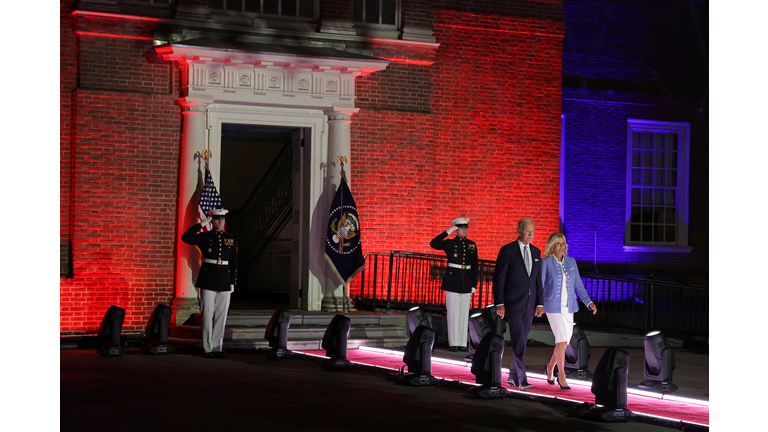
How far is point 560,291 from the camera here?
30.9 feet

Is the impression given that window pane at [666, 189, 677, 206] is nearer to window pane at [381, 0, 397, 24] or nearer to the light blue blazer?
window pane at [381, 0, 397, 24]

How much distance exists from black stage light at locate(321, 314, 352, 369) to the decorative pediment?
4644 millimetres

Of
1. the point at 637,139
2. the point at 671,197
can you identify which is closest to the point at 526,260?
the point at 637,139

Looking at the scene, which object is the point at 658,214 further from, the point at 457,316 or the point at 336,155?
the point at 336,155

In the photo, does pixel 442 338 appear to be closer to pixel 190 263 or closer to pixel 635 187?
pixel 190 263

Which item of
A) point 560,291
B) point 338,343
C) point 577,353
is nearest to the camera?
point 560,291

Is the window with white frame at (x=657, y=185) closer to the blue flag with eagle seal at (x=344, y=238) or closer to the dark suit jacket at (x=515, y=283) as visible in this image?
the blue flag with eagle seal at (x=344, y=238)

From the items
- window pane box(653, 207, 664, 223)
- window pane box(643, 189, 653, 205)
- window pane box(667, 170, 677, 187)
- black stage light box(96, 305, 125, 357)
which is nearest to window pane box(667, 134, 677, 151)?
window pane box(667, 170, 677, 187)

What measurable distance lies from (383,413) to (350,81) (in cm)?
777

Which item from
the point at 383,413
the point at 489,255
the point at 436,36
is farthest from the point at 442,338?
the point at 383,413

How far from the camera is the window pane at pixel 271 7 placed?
47.9 feet

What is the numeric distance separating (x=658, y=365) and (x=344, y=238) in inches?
242

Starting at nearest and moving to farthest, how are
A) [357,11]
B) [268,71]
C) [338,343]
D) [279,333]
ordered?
[338,343] → [279,333] → [268,71] → [357,11]

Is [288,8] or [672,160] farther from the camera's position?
[672,160]
